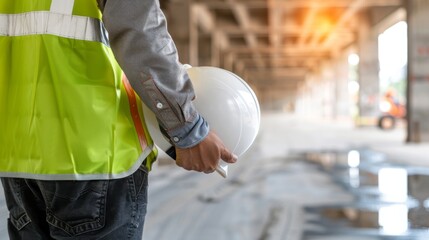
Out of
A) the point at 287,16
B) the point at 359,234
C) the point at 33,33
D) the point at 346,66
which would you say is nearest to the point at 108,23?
the point at 33,33

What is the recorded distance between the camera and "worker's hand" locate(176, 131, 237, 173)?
1.44 m

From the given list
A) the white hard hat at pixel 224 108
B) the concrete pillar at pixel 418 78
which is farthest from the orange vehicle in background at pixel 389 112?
the white hard hat at pixel 224 108

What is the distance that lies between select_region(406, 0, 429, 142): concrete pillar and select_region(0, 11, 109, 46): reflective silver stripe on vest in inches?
519

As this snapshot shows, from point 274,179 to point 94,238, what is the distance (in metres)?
6.17

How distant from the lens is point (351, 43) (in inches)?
1217

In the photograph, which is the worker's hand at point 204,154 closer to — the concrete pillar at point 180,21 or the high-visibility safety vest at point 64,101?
the high-visibility safety vest at point 64,101

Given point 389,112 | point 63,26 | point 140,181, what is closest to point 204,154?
point 140,181

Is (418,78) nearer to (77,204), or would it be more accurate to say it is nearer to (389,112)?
(389,112)

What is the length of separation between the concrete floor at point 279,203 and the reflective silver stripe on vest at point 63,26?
2.34 m

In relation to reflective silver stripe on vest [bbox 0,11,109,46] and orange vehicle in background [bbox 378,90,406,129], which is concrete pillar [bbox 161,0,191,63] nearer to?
orange vehicle in background [bbox 378,90,406,129]

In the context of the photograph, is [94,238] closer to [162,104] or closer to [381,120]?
[162,104]

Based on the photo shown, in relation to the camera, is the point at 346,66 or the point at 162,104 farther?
the point at 346,66

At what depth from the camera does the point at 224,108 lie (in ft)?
5.28

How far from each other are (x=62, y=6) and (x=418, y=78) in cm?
1358
